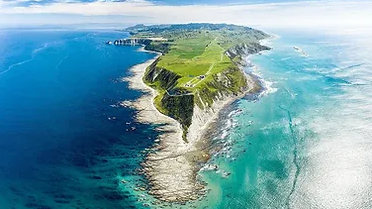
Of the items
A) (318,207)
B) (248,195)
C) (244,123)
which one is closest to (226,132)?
(244,123)

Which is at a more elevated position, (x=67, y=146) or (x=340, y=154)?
(x=67, y=146)

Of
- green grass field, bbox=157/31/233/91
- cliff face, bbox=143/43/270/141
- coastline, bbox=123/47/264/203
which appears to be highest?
green grass field, bbox=157/31/233/91

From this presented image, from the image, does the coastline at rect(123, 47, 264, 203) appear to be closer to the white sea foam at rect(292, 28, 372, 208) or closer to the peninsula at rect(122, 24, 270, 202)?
the peninsula at rect(122, 24, 270, 202)

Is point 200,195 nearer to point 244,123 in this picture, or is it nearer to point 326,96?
point 244,123

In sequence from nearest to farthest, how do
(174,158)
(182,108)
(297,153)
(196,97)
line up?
(174,158), (297,153), (182,108), (196,97)

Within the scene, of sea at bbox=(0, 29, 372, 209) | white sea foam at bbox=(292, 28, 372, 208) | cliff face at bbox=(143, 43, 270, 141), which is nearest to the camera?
white sea foam at bbox=(292, 28, 372, 208)

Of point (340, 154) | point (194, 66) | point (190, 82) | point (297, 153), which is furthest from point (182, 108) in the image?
point (194, 66)

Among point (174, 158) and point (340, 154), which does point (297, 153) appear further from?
point (174, 158)

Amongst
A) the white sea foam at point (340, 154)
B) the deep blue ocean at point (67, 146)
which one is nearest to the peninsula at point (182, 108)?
the deep blue ocean at point (67, 146)

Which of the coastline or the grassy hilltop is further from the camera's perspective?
the grassy hilltop

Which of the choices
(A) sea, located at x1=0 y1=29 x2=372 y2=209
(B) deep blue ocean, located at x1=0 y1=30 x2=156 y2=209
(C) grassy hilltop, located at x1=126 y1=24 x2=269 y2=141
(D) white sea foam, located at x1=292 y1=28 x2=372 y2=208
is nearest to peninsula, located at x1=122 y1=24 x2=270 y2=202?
(C) grassy hilltop, located at x1=126 y1=24 x2=269 y2=141
